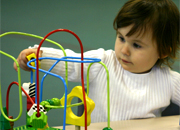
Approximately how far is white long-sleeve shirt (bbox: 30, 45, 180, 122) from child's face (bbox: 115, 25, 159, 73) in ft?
0.23

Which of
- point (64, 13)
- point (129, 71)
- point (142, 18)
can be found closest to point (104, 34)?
point (64, 13)

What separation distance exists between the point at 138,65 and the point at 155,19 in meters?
0.16

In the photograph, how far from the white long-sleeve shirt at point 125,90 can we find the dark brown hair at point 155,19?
126 mm

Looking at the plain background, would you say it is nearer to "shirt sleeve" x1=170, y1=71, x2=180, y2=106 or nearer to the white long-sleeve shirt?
the white long-sleeve shirt

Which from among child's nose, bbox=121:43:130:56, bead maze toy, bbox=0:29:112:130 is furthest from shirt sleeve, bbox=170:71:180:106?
bead maze toy, bbox=0:29:112:130

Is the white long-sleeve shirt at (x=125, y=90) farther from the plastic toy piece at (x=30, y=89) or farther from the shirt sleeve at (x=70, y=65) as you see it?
the plastic toy piece at (x=30, y=89)

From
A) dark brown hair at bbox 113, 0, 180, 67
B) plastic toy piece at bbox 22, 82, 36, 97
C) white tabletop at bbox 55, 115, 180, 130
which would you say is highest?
dark brown hair at bbox 113, 0, 180, 67

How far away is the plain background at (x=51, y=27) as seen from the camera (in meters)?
1.17

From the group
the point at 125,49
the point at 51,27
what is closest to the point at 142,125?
the point at 125,49

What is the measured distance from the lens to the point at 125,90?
2.56 feet

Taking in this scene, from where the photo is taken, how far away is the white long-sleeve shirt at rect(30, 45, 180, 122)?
77 centimetres

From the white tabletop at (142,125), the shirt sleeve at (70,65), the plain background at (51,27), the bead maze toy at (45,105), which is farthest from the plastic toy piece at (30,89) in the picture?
the plain background at (51,27)

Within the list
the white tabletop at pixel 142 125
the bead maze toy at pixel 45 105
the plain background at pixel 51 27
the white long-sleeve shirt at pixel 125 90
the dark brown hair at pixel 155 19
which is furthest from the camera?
the plain background at pixel 51 27

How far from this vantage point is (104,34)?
150cm
